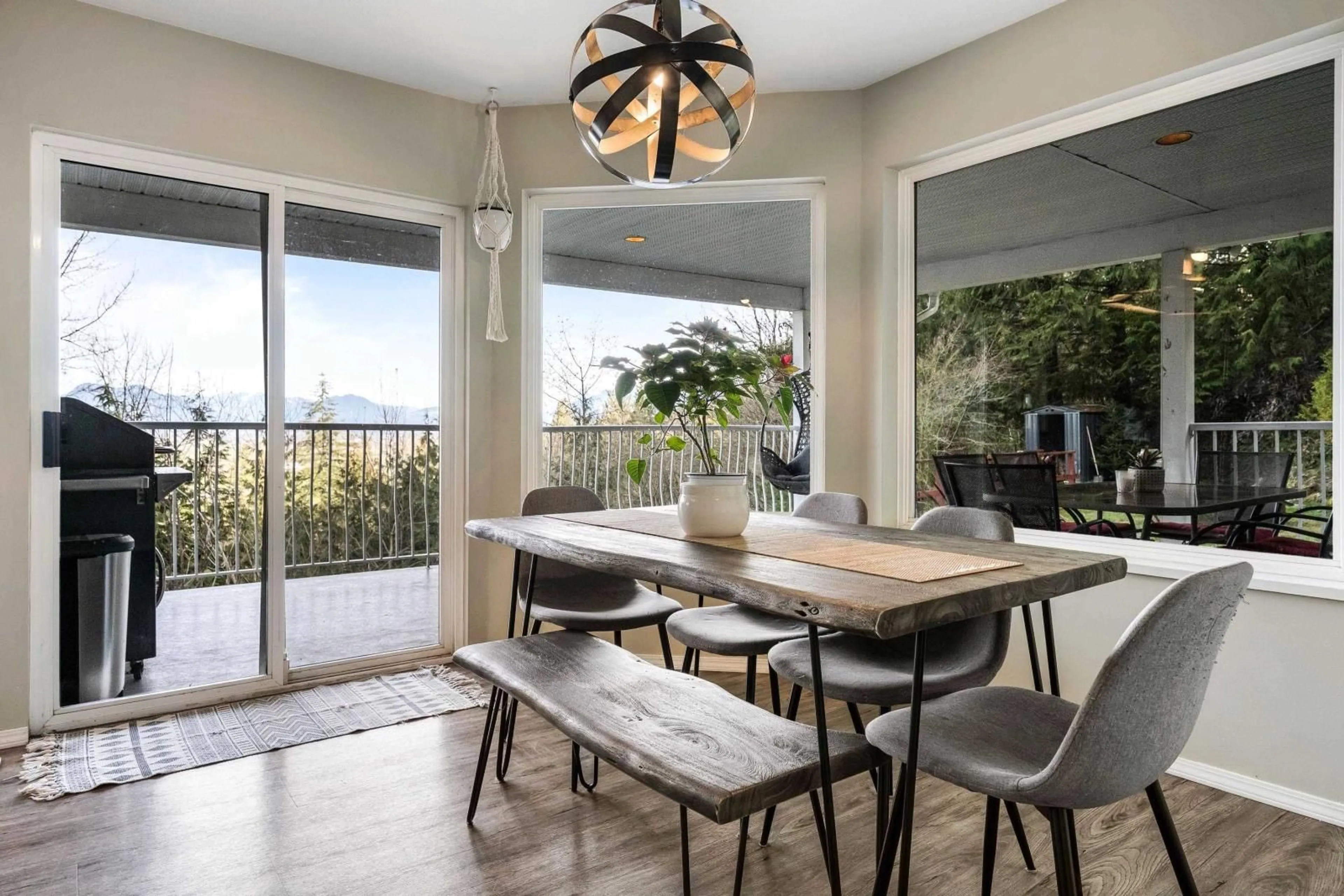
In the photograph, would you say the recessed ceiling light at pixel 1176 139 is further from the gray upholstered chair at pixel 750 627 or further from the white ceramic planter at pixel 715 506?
the white ceramic planter at pixel 715 506

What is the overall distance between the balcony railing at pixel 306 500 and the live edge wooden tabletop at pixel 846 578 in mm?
1634

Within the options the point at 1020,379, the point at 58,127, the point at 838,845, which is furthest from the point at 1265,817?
the point at 58,127

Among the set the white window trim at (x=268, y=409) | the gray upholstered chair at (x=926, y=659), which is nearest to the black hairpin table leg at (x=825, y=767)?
the gray upholstered chair at (x=926, y=659)

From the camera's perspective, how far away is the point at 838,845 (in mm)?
2086

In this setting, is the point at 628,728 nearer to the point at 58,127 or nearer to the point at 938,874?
the point at 938,874

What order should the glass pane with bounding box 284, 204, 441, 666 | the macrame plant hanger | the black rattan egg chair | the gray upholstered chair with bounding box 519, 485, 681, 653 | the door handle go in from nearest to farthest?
the gray upholstered chair with bounding box 519, 485, 681, 653
the door handle
the glass pane with bounding box 284, 204, 441, 666
the macrame plant hanger
the black rattan egg chair

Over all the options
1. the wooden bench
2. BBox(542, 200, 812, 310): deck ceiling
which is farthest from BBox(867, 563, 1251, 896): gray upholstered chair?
BBox(542, 200, 812, 310): deck ceiling

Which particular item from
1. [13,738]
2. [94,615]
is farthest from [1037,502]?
[13,738]

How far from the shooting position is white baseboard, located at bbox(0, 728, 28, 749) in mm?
2680

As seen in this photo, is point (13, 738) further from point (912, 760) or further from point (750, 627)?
point (912, 760)

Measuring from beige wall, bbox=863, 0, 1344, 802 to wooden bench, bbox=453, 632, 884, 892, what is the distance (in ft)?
4.96

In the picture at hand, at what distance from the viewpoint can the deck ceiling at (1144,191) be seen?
2.40 metres

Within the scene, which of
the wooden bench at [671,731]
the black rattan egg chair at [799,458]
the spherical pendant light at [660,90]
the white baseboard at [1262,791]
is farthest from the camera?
the black rattan egg chair at [799,458]

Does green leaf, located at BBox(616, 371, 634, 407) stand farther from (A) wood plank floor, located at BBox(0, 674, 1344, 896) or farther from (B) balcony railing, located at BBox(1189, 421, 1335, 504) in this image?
(B) balcony railing, located at BBox(1189, 421, 1335, 504)
